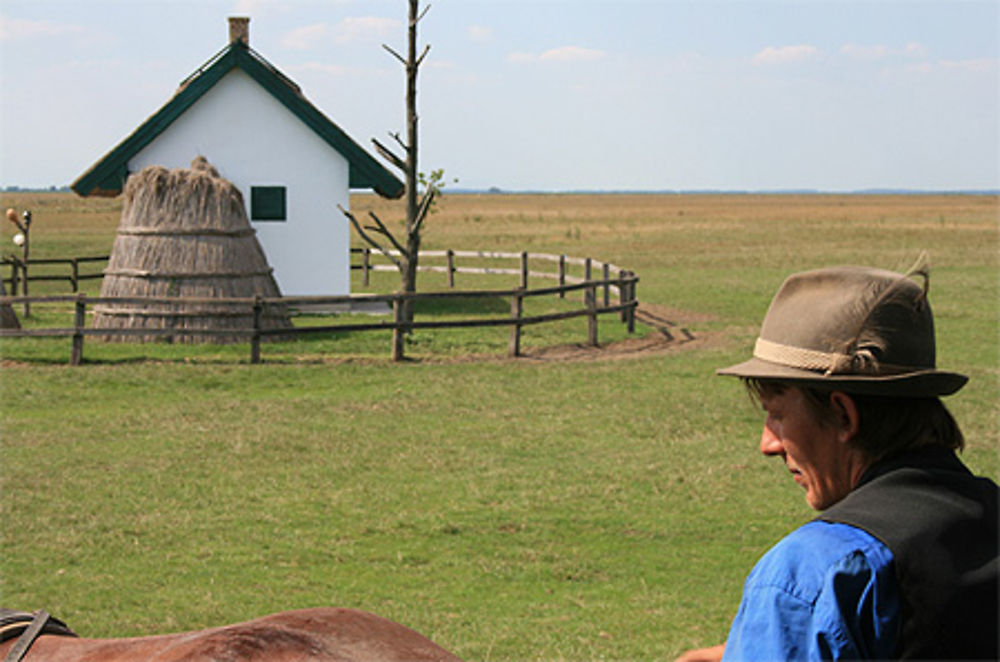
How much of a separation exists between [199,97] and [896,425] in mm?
19418

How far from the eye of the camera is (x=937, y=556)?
1554 mm

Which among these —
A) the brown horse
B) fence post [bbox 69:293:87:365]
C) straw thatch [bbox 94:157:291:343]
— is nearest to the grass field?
fence post [bbox 69:293:87:365]

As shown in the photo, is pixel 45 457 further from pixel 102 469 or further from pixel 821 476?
pixel 821 476

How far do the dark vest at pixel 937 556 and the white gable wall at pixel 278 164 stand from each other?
62.4 feet

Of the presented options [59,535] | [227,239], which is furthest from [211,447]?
[227,239]

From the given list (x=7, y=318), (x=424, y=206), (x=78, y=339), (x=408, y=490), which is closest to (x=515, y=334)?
(x=424, y=206)

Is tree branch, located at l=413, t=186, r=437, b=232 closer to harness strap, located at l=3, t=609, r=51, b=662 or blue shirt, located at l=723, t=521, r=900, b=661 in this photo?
harness strap, located at l=3, t=609, r=51, b=662

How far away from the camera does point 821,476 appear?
1.84 meters

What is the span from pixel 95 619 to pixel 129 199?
1245cm

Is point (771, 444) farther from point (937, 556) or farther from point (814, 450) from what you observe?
point (937, 556)

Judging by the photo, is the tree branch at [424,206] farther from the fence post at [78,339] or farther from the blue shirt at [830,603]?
the blue shirt at [830,603]

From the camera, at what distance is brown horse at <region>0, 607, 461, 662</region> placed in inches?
83.0

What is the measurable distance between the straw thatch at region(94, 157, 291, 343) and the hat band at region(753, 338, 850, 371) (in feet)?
47.8

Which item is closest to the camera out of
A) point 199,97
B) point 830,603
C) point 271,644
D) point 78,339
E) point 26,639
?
point 830,603
